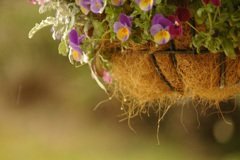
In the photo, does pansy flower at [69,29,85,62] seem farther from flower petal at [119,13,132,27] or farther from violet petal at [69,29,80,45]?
flower petal at [119,13,132,27]

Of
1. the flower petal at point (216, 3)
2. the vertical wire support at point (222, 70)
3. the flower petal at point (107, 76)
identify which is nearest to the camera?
the flower petal at point (216, 3)

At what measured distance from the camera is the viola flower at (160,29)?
23.2 inches

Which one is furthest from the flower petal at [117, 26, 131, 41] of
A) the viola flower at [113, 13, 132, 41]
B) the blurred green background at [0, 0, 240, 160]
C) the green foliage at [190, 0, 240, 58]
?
the blurred green background at [0, 0, 240, 160]

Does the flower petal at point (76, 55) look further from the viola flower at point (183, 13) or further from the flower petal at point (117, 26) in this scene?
the viola flower at point (183, 13)

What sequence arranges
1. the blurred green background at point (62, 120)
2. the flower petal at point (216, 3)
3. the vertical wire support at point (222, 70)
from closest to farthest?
the flower petal at point (216, 3)
the vertical wire support at point (222, 70)
the blurred green background at point (62, 120)

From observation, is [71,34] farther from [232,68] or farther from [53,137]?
[53,137]

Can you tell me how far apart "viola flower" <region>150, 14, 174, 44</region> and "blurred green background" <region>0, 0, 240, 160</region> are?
4.62ft

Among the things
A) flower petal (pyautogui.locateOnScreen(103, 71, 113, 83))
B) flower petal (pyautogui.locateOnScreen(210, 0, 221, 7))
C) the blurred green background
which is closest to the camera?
flower petal (pyautogui.locateOnScreen(210, 0, 221, 7))

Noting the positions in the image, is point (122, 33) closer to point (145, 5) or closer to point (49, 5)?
point (145, 5)

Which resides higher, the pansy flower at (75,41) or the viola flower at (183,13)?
the pansy flower at (75,41)

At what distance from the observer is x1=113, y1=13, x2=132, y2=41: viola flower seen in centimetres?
62

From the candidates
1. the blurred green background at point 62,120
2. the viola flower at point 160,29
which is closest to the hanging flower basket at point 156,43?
the viola flower at point 160,29

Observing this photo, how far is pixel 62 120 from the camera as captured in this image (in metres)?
2.20

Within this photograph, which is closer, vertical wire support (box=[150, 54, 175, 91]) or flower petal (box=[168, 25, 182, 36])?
flower petal (box=[168, 25, 182, 36])
